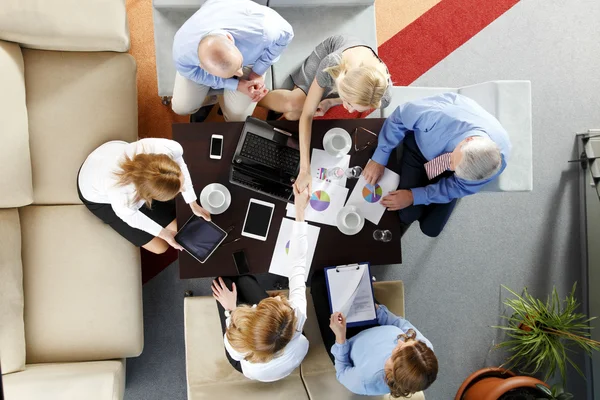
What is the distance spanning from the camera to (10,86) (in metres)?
2.15

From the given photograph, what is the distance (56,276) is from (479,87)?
247 cm

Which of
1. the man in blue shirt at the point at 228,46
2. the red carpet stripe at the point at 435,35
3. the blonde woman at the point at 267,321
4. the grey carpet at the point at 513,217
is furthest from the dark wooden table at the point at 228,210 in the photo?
the red carpet stripe at the point at 435,35

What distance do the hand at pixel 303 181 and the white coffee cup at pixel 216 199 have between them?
350 millimetres

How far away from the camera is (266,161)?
7.00ft

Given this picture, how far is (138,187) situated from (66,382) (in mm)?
997

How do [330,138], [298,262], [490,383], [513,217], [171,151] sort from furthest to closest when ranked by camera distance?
1. [513,217]
2. [490,383]
3. [330,138]
4. [298,262]
5. [171,151]

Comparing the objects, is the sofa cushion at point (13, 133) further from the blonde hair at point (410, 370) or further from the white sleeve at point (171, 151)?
the blonde hair at point (410, 370)

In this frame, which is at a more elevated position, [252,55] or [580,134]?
[252,55]

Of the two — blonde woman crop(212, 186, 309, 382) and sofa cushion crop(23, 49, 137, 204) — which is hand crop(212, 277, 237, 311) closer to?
blonde woman crop(212, 186, 309, 382)

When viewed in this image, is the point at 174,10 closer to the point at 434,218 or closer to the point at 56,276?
the point at 56,276

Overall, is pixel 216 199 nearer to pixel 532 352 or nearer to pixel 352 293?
pixel 352 293

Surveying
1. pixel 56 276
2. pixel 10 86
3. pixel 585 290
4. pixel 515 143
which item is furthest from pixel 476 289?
pixel 10 86

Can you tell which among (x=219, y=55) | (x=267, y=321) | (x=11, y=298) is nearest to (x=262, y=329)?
(x=267, y=321)

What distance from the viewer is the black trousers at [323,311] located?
2287 mm
